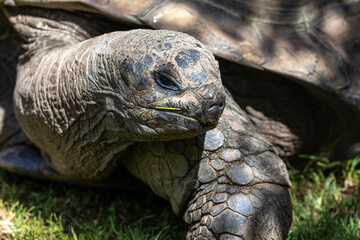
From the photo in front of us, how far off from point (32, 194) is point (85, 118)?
104 centimetres

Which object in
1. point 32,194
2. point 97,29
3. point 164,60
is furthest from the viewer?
point 32,194

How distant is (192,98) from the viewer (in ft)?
5.43

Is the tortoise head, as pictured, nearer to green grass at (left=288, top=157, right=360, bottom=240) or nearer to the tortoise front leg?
the tortoise front leg

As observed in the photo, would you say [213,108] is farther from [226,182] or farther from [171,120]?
[226,182]

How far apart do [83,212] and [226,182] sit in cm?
114

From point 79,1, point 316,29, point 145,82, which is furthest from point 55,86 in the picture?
point 316,29

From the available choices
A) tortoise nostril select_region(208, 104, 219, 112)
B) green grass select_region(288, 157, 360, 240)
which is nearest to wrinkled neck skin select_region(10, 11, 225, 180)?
tortoise nostril select_region(208, 104, 219, 112)

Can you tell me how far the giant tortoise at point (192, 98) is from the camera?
5.73 ft

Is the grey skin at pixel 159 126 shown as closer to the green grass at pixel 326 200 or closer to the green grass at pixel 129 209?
the green grass at pixel 129 209

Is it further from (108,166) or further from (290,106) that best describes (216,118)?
(290,106)

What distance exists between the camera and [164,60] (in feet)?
5.57

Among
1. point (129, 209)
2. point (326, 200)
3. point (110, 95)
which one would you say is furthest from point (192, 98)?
point (326, 200)

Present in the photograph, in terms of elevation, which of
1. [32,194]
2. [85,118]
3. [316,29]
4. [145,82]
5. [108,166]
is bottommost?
[32,194]

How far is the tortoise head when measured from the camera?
166cm
